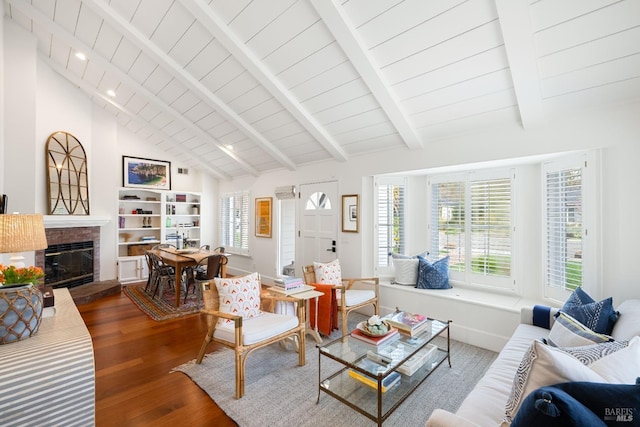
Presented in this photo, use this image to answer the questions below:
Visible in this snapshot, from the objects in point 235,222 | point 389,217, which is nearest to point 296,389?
point 389,217

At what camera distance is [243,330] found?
2.35 m

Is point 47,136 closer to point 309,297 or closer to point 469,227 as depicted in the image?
point 309,297

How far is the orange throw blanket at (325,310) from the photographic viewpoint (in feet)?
10.9

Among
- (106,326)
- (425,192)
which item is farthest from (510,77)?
(106,326)

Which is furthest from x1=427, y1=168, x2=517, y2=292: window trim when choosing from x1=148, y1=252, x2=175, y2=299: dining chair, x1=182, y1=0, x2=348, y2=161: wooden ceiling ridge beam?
x1=148, y1=252, x2=175, y2=299: dining chair

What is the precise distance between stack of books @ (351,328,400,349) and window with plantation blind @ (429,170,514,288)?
1.81 meters

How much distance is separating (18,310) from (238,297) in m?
1.38

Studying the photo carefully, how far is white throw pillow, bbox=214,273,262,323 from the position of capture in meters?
2.55

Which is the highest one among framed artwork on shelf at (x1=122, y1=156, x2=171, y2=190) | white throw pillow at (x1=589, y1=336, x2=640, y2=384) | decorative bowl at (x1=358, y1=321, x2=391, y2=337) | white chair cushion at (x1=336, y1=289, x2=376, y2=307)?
framed artwork on shelf at (x1=122, y1=156, x2=171, y2=190)

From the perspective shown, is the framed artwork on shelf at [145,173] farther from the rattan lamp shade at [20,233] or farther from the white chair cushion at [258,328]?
the white chair cushion at [258,328]

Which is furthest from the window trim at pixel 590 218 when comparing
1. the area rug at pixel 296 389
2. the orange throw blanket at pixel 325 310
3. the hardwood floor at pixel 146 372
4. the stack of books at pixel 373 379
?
the hardwood floor at pixel 146 372

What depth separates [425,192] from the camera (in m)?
4.10

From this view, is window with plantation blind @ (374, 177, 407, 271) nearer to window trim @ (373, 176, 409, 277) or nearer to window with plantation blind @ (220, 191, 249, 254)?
window trim @ (373, 176, 409, 277)

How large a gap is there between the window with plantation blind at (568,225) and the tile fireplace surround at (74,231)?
6671 mm
